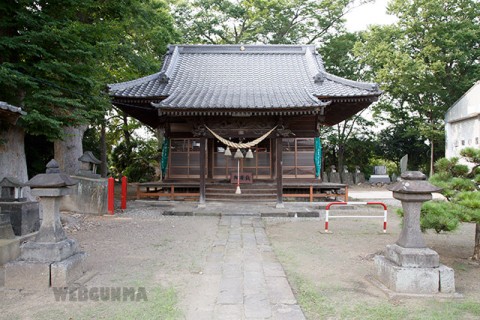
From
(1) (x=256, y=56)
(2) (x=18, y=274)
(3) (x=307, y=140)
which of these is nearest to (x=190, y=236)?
(2) (x=18, y=274)

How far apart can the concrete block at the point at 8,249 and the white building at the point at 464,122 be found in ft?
77.5

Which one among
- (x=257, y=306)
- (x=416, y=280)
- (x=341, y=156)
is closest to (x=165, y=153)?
(x=257, y=306)

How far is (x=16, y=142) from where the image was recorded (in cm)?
862

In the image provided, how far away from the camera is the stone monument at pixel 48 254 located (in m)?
4.53

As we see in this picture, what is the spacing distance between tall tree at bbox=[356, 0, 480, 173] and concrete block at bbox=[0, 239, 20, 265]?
76.9 ft

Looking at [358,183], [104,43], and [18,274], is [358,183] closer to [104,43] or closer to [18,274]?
[104,43]

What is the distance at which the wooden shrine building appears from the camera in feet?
39.9

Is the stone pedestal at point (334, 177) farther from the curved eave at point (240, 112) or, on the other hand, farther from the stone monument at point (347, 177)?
the curved eave at point (240, 112)

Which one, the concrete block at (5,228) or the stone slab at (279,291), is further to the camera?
the concrete block at (5,228)

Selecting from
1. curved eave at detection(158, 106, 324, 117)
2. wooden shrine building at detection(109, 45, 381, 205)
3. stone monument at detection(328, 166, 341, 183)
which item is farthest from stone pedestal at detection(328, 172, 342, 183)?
curved eave at detection(158, 106, 324, 117)

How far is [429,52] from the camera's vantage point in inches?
882

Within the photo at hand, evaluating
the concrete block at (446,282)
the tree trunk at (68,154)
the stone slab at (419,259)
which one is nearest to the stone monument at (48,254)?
the stone slab at (419,259)

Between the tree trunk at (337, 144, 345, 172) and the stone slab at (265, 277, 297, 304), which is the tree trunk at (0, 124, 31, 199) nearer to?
the stone slab at (265, 277, 297, 304)

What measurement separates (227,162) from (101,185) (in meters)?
5.67
